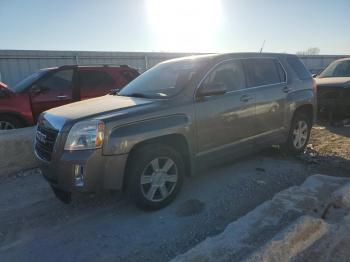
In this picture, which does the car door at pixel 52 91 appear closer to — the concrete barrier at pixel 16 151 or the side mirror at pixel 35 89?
the side mirror at pixel 35 89

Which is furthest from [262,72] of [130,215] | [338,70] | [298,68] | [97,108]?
[338,70]

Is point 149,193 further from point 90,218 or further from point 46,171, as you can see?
point 46,171

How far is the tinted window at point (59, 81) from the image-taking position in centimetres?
769

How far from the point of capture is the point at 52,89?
7730 mm

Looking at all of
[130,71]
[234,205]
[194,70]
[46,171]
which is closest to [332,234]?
[234,205]

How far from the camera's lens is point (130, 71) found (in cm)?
872

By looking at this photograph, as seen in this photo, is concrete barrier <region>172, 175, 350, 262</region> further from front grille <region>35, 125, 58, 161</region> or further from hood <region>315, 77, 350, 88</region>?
hood <region>315, 77, 350, 88</region>

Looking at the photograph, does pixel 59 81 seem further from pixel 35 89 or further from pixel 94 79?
pixel 94 79

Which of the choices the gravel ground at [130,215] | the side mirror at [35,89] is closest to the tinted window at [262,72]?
the gravel ground at [130,215]

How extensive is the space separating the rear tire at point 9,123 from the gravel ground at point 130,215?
1700 mm

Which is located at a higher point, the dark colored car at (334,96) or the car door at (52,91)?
Result: the car door at (52,91)

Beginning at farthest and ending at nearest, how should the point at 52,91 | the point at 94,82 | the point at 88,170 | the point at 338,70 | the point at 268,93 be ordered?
1. the point at 338,70
2. the point at 94,82
3. the point at 52,91
4. the point at 268,93
5. the point at 88,170

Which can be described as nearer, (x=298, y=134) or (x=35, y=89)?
(x=298, y=134)

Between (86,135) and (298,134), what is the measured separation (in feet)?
13.5
